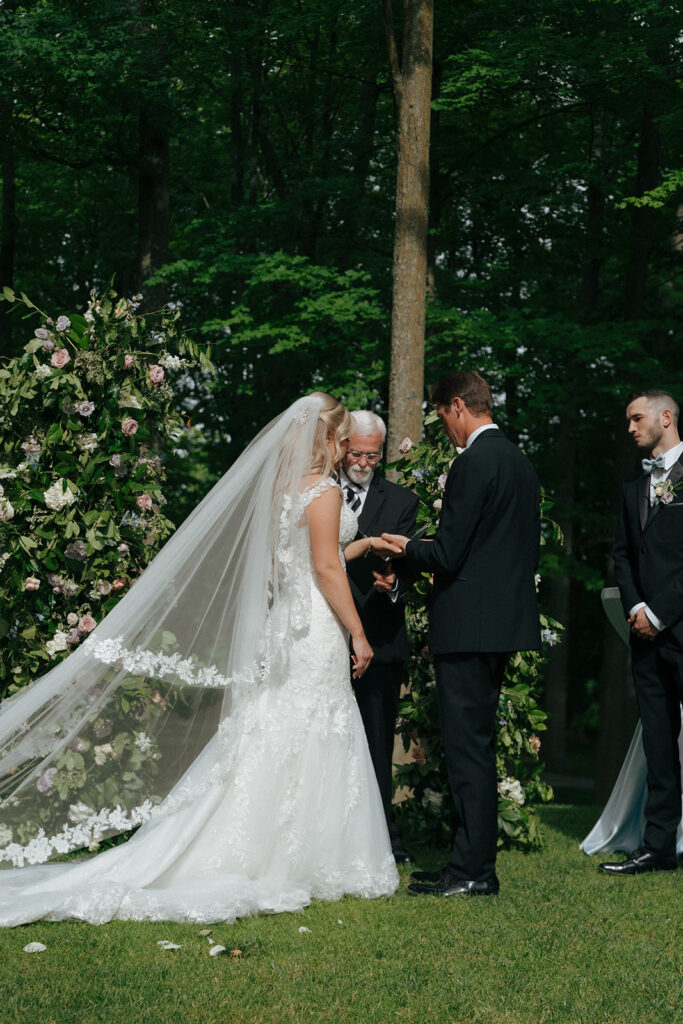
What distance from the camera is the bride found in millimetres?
4855

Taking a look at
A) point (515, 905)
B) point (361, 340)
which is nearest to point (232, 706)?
point (515, 905)

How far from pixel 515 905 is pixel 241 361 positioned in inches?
453

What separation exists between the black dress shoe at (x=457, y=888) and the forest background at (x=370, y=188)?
798 cm

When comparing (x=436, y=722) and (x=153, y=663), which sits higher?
(x=153, y=663)

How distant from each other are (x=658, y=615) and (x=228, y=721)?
7.33ft

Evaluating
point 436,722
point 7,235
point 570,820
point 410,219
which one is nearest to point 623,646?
point 570,820

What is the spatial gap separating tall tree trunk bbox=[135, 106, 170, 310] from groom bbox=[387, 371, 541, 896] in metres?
10.2

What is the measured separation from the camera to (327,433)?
522 centimetres

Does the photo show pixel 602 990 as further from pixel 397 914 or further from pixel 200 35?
pixel 200 35

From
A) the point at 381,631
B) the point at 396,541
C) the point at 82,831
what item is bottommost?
the point at 82,831

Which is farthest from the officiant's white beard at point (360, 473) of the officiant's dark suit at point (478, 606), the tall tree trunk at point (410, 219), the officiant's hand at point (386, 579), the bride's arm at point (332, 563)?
the tall tree trunk at point (410, 219)

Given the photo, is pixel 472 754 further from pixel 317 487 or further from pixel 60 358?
pixel 60 358

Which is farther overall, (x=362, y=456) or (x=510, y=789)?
(x=510, y=789)

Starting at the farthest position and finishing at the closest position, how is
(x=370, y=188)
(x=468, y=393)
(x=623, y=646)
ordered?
(x=370, y=188) < (x=623, y=646) < (x=468, y=393)
